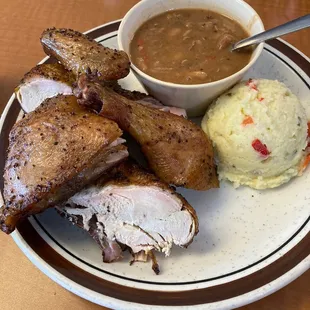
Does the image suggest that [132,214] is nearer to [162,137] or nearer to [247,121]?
[162,137]

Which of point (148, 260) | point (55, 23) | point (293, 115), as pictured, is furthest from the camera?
point (55, 23)

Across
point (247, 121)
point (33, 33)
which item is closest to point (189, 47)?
point (247, 121)

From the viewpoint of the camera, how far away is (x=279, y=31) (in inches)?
61.2

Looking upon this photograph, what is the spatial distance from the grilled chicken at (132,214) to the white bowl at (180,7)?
35 centimetres

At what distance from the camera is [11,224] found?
4.24 feet

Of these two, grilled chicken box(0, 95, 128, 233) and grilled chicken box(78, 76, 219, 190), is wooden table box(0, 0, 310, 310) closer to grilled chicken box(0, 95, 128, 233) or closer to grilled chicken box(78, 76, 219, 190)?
grilled chicken box(0, 95, 128, 233)

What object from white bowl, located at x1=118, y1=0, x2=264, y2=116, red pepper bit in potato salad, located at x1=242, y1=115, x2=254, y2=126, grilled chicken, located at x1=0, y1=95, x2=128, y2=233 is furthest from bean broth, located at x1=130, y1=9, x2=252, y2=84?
grilled chicken, located at x1=0, y1=95, x2=128, y2=233

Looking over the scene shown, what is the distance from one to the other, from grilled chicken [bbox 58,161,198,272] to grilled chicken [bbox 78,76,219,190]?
0.07 metres

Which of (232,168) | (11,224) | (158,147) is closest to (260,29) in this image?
(232,168)

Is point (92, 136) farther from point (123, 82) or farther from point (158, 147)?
point (123, 82)

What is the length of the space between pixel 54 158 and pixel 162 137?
0.36 m

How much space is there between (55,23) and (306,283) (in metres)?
1.79

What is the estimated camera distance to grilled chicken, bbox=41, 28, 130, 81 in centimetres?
154

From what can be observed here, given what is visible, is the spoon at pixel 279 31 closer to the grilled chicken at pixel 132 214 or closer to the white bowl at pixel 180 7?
the white bowl at pixel 180 7
